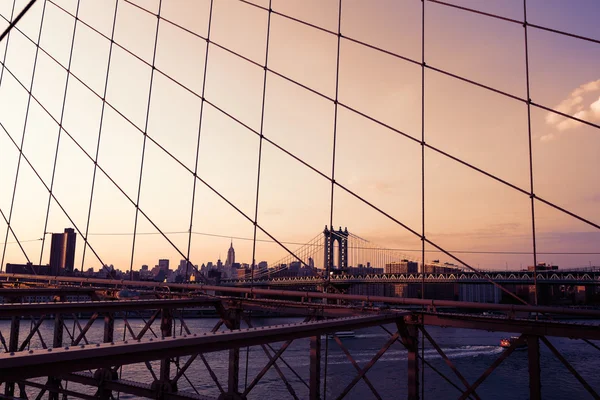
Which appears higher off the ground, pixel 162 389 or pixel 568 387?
pixel 162 389

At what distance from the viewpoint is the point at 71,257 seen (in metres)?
46.2

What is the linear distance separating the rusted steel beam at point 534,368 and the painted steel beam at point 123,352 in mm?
Result: 3113

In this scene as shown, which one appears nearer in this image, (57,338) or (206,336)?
(206,336)

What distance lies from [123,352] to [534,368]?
5.06 m

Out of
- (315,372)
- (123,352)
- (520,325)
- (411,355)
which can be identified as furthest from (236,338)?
(520,325)

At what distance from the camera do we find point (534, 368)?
6203 mm

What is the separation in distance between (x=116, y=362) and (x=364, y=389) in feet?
130

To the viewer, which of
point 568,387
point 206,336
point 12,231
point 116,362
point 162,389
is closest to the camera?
point 116,362

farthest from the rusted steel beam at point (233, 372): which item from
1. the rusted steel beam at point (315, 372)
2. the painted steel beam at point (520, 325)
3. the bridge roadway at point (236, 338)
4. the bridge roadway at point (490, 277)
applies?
the bridge roadway at point (490, 277)

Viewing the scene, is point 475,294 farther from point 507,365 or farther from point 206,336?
point 206,336

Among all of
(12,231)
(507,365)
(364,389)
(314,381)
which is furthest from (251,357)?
(314,381)

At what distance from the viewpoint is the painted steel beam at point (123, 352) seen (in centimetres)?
304

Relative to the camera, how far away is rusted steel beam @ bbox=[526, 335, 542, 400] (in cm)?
616

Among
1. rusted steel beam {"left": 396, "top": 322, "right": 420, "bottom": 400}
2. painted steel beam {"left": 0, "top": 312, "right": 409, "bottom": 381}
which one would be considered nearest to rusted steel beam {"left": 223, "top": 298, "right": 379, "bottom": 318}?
rusted steel beam {"left": 396, "top": 322, "right": 420, "bottom": 400}
